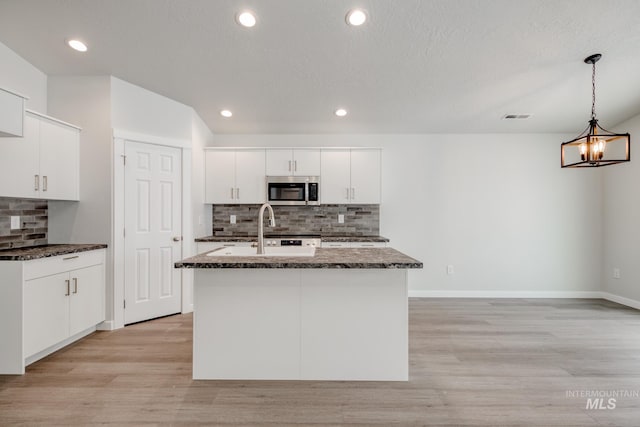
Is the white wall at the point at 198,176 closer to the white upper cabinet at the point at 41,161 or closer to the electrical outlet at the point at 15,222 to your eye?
the white upper cabinet at the point at 41,161

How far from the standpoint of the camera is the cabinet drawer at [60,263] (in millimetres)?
2518

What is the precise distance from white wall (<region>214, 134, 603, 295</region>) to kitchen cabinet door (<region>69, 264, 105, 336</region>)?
3.00 metres

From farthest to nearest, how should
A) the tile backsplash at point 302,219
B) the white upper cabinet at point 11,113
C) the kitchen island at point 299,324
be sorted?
1. the tile backsplash at point 302,219
2. the white upper cabinet at point 11,113
3. the kitchen island at point 299,324

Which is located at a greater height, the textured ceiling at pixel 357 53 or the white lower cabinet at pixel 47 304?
the textured ceiling at pixel 357 53

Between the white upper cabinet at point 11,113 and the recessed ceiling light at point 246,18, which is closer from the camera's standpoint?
the white upper cabinet at point 11,113

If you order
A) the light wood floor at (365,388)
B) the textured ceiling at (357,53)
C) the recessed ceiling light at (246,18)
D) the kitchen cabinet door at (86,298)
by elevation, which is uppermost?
the recessed ceiling light at (246,18)

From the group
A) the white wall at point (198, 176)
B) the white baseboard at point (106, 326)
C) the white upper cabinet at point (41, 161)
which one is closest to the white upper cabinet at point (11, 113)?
the white upper cabinet at point (41, 161)

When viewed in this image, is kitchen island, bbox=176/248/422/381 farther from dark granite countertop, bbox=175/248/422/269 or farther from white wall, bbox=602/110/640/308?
white wall, bbox=602/110/640/308

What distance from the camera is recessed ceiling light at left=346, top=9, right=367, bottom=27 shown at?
101 inches

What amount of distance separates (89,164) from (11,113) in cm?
101

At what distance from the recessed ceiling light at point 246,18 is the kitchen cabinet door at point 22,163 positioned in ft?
6.66

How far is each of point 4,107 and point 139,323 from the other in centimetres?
235

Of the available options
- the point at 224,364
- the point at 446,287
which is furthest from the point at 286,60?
the point at 446,287

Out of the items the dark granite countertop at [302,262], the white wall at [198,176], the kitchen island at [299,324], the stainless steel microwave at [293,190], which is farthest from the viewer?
the stainless steel microwave at [293,190]
